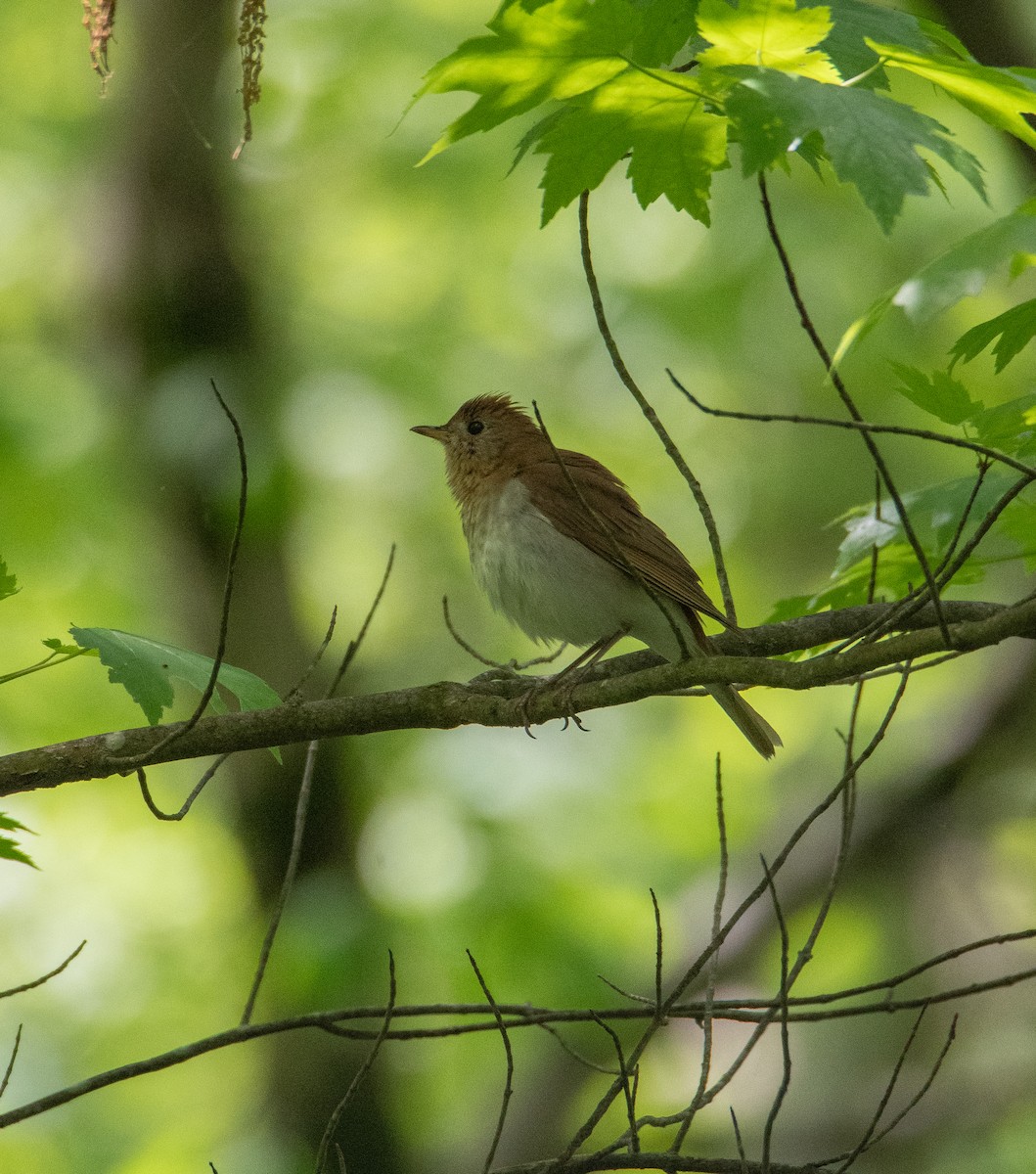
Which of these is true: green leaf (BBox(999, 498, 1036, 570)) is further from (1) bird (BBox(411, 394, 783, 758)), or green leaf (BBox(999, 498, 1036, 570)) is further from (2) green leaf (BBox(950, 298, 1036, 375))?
(1) bird (BBox(411, 394, 783, 758))

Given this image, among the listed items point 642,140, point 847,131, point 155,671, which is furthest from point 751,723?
point 847,131

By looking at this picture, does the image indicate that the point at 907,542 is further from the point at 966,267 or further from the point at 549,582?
the point at 549,582

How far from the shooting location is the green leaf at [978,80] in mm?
2316

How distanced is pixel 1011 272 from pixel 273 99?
944cm

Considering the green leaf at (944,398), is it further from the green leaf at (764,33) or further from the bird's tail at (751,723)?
the bird's tail at (751,723)

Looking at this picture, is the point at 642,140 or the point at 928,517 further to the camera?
the point at 928,517

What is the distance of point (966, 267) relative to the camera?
2340 mm

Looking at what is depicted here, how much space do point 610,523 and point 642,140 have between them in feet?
9.09

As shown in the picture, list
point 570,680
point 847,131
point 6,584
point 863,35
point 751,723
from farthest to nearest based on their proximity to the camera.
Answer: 1. point 751,723
2. point 570,680
3. point 6,584
4. point 863,35
5. point 847,131

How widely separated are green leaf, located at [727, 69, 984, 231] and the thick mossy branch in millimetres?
980

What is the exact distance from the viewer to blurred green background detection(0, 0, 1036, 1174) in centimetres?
751

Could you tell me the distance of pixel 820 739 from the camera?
39.0 ft

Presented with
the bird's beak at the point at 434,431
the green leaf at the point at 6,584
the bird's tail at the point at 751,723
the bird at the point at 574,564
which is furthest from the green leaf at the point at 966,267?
the bird's beak at the point at 434,431

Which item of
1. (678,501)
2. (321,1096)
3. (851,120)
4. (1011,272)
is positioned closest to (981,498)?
(1011,272)
